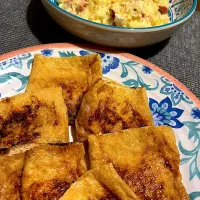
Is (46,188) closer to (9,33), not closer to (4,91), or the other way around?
(4,91)

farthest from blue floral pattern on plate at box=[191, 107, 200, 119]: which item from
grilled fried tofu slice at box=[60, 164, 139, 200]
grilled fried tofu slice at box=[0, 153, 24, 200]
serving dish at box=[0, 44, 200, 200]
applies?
grilled fried tofu slice at box=[0, 153, 24, 200]

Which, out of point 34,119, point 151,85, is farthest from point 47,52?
point 151,85

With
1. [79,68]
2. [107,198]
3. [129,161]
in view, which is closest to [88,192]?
[107,198]

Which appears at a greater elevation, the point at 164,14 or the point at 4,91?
the point at 164,14

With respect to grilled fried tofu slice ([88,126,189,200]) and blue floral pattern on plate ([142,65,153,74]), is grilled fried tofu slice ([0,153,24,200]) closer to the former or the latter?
grilled fried tofu slice ([88,126,189,200])

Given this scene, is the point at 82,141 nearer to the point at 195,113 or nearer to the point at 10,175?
the point at 10,175

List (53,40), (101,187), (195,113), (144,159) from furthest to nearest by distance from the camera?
(53,40) < (195,113) < (144,159) < (101,187)
